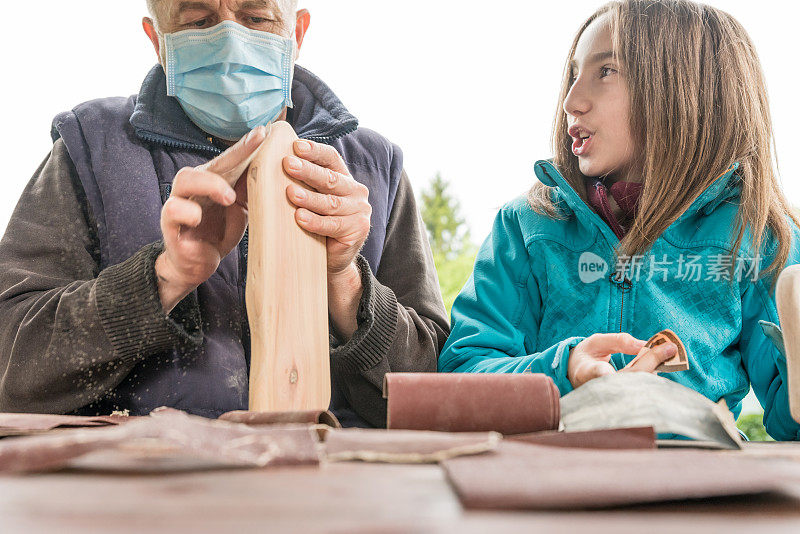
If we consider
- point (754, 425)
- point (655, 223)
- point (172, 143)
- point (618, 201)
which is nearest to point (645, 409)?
point (655, 223)

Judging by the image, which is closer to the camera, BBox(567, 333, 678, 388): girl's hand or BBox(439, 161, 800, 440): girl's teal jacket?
BBox(567, 333, 678, 388): girl's hand

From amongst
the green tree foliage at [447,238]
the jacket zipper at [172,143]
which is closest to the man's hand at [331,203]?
the jacket zipper at [172,143]

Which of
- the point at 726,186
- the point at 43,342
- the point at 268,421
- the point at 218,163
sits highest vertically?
the point at 218,163

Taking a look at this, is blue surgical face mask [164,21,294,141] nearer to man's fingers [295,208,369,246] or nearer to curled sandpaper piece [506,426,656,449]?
man's fingers [295,208,369,246]

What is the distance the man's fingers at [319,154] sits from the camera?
1165 mm

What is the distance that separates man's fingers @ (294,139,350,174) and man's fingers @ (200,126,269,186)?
0.20 feet

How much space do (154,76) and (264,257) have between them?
71cm

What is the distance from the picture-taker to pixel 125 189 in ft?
4.83

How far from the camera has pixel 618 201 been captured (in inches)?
62.7

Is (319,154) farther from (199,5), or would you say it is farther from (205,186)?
(199,5)

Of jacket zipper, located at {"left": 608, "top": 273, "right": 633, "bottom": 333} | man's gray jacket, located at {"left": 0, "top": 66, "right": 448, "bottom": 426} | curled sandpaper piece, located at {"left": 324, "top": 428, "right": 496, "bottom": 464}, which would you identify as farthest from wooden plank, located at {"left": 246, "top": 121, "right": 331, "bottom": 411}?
jacket zipper, located at {"left": 608, "top": 273, "right": 633, "bottom": 333}

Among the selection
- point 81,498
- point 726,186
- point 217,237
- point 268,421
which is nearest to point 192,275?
point 217,237

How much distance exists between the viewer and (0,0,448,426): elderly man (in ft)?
4.01

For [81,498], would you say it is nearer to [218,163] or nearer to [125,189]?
[218,163]
